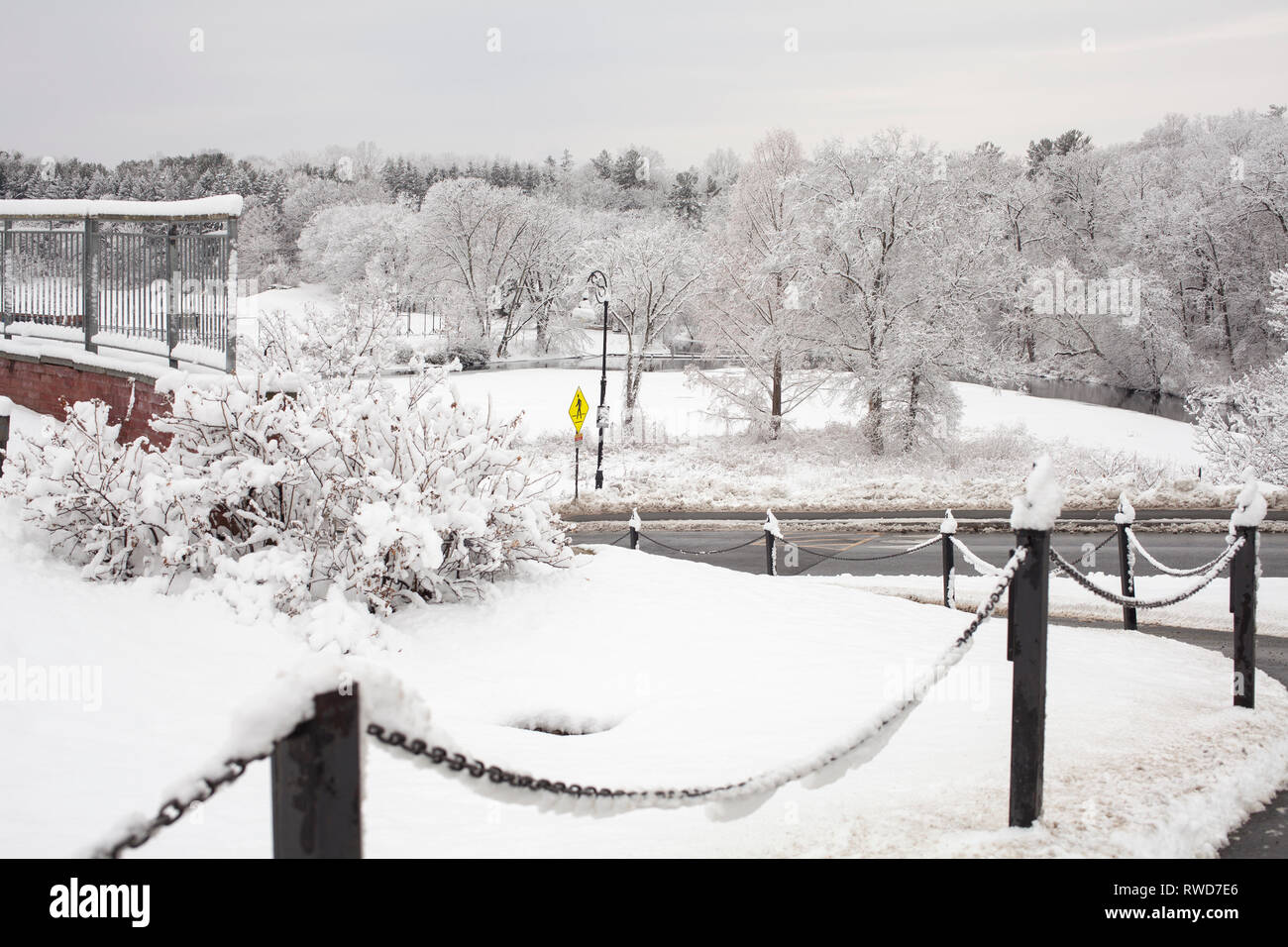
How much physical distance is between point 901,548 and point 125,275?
43.2 feet

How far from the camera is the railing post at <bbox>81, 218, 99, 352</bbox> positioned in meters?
10.8

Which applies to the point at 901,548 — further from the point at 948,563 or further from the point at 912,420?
the point at 912,420

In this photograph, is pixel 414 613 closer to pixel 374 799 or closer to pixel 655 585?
pixel 655 585

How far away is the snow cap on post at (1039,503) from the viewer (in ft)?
12.9

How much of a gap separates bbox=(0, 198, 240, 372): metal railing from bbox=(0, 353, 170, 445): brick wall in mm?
444

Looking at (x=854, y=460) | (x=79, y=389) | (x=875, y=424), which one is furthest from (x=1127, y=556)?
(x=875, y=424)

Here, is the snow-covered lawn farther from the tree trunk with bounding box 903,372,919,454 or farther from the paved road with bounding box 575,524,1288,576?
the tree trunk with bounding box 903,372,919,454

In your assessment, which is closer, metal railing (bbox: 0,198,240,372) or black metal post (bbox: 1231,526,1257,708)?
black metal post (bbox: 1231,526,1257,708)

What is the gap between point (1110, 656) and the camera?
7672 millimetres

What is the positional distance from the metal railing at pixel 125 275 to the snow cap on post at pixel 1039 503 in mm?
7367

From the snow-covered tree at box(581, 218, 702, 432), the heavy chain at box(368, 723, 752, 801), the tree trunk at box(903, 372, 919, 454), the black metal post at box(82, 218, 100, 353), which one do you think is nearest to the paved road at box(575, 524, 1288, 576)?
the black metal post at box(82, 218, 100, 353)

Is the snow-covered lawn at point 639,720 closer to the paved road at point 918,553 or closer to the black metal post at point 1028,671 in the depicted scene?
the black metal post at point 1028,671

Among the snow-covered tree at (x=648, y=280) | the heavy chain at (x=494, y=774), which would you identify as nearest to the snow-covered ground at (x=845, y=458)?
the snow-covered tree at (x=648, y=280)

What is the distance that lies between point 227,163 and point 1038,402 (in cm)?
8271
